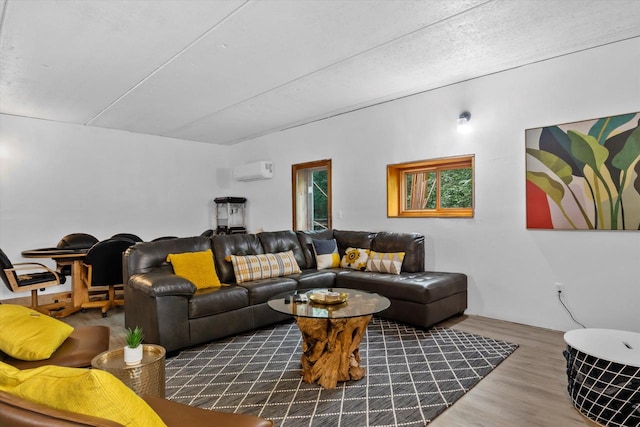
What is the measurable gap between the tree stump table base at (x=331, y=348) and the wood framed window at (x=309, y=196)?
3656mm

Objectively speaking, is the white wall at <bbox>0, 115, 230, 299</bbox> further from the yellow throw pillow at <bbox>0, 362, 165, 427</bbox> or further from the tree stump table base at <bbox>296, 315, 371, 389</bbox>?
the yellow throw pillow at <bbox>0, 362, 165, 427</bbox>

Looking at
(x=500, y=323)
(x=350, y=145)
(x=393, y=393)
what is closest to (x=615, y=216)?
(x=500, y=323)

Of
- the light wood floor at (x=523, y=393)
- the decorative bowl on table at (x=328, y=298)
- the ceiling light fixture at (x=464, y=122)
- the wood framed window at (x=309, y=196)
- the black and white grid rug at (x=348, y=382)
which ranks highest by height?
the ceiling light fixture at (x=464, y=122)

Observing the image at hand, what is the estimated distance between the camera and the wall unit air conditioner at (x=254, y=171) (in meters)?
6.81

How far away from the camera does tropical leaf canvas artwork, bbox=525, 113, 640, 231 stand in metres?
3.22

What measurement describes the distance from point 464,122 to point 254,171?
3.97 m

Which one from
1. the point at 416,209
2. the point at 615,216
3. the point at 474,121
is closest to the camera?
the point at 615,216

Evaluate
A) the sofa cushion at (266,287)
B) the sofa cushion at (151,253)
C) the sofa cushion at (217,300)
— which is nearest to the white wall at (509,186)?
the sofa cushion at (266,287)

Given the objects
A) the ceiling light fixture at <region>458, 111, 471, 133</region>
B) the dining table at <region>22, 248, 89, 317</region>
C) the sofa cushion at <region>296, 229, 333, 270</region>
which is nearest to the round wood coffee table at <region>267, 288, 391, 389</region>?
the sofa cushion at <region>296, 229, 333, 270</region>

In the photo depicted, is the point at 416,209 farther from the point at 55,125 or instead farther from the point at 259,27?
the point at 55,125

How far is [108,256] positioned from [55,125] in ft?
Answer: 9.20

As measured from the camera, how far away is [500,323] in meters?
3.89

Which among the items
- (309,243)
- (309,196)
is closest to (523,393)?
(309,243)

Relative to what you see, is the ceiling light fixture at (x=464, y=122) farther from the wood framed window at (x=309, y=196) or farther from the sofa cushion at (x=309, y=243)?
the wood framed window at (x=309, y=196)
